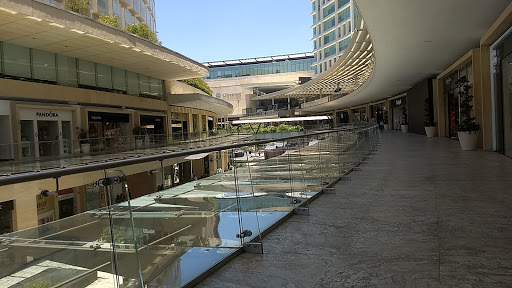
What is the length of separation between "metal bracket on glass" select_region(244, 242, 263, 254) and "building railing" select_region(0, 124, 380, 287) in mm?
19

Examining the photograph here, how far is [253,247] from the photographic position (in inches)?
150

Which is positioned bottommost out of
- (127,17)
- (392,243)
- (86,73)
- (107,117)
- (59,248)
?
(392,243)

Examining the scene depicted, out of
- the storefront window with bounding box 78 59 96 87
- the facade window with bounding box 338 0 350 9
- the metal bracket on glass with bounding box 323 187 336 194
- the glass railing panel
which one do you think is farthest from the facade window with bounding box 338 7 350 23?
the glass railing panel

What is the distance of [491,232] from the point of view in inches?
161

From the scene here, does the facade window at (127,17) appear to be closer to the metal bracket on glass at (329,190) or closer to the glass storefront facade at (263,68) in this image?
the metal bracket on glass at (329,190)

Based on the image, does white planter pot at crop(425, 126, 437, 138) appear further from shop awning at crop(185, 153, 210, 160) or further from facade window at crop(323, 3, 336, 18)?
facade window at crop(323, 3, 336, 18)

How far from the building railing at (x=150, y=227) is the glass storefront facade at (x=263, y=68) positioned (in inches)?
4051

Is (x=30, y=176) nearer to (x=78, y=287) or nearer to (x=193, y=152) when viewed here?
(x=78, y=287)

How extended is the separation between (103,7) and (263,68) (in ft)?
246

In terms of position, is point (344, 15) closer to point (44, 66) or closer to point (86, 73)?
point (86, 73)

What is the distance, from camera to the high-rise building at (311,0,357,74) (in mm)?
67312

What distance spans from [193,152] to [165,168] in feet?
1.07

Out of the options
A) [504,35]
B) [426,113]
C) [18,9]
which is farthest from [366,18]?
[426,113]

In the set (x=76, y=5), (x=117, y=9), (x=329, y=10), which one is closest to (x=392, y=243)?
(x=76, y=5)
